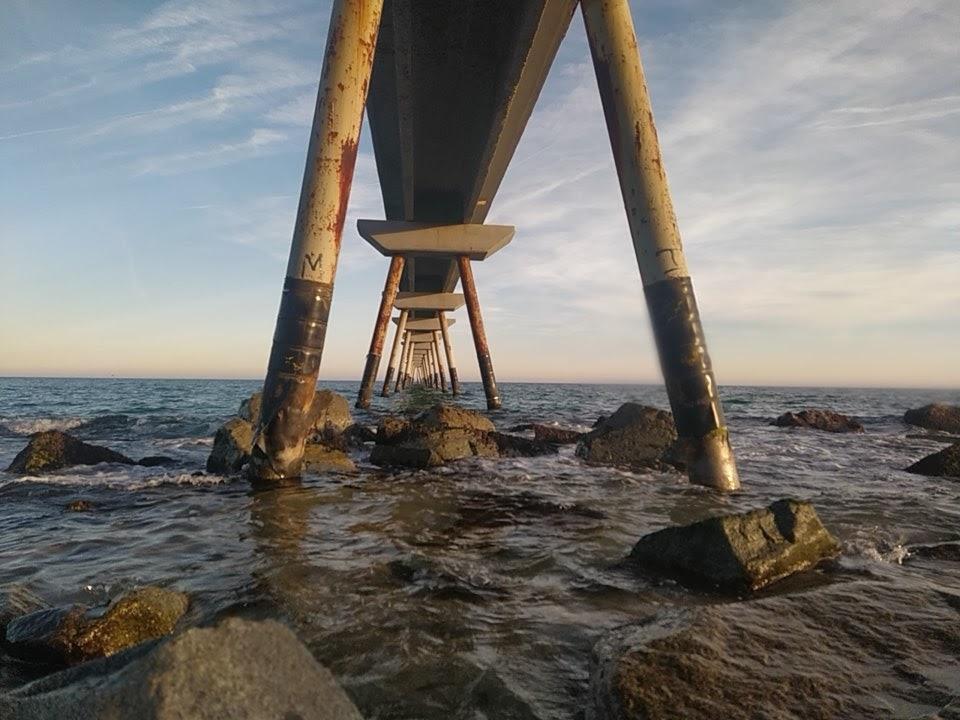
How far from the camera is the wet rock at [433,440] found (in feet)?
26.7

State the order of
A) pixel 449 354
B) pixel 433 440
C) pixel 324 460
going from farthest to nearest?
pixel 449 354
pixel 433 440
pixel 324 460

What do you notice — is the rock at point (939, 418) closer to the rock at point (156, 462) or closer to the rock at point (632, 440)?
the rock at point (632, 440)

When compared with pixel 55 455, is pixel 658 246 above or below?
above

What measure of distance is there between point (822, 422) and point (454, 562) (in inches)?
610

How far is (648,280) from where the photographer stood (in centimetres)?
648

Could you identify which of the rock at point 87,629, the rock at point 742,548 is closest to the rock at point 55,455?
the rock at point 87,629

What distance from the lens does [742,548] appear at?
317 cm

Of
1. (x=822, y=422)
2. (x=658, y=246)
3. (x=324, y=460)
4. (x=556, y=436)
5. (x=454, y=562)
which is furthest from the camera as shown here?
(x=822, y=422)

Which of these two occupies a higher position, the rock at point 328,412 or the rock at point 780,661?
the rock at point 328,412

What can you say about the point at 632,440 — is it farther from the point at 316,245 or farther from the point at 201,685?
the point at 201,685

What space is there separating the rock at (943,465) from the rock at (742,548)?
213 inches

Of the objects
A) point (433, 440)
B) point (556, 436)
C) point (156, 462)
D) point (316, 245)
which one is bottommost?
point (156, 462)

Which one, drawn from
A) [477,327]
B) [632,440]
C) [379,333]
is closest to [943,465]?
[632,440]

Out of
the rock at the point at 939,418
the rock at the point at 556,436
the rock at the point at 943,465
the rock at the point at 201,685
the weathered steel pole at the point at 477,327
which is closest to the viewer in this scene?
the rock at the point at 201,685
